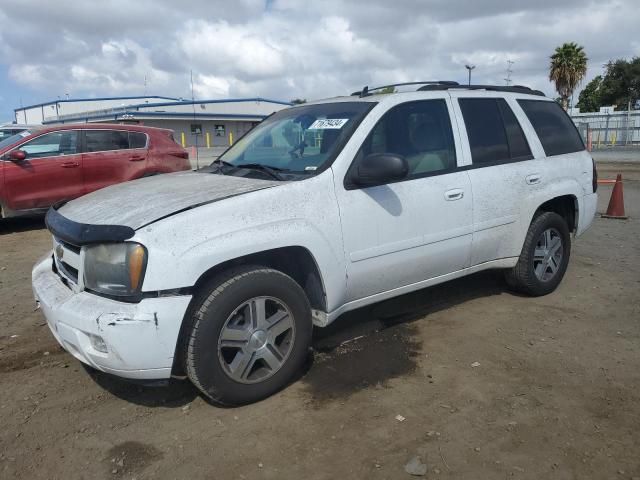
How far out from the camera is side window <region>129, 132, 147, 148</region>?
367 inches

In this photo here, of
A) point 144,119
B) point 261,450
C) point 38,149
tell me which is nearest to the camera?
point 261,450

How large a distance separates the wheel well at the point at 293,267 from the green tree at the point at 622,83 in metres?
59.0

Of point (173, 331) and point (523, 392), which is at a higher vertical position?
point (173, 331)

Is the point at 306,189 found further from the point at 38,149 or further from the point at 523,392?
the point at 38,149

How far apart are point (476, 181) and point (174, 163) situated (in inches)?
269

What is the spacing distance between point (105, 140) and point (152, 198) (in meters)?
6.56

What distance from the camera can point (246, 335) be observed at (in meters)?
3.04

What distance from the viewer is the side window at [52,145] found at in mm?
8508

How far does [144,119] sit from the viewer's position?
46531 mm

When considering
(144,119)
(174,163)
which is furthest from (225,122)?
(174,163)

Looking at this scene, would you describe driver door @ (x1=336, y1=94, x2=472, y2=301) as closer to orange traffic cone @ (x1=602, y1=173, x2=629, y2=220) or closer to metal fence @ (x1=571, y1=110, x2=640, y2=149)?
orange traffic cone @ (x1=602, y1=173, x2=629, y2=220)

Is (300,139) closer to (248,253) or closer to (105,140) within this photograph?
(248,253)

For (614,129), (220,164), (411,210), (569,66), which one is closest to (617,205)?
(411,210)

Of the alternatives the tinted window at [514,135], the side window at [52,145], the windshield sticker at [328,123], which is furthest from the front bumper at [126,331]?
the side window at [52,145]
